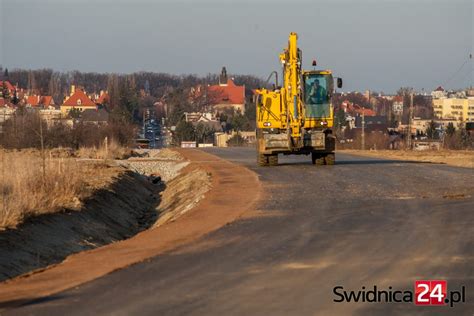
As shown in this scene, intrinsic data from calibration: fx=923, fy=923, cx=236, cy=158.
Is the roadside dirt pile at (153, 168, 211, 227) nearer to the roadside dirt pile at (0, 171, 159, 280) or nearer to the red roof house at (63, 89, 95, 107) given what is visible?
the roadside dirt pile at (0, 171, 159, 280)

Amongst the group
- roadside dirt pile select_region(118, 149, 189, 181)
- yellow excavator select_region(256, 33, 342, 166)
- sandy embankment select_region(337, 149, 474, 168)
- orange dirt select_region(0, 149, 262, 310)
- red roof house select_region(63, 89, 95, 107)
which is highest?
red roof house select_region(63, 89, 95, 107)

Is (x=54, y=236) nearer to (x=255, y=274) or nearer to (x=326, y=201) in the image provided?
(x=326, y=201)

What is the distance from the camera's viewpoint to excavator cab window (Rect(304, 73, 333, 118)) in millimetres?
34438

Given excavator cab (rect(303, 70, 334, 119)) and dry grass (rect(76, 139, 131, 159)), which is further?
dry grass (rect(76, 139, 131, 159))

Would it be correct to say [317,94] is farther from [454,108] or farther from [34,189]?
[454,108]

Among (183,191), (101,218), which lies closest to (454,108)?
(183,191)

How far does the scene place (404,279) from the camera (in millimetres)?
11008

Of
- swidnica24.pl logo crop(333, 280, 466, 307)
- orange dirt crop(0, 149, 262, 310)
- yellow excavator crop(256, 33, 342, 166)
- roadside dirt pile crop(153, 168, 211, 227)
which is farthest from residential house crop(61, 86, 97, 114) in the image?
swidnica24.pl logo crop(333, 280, 466, 307)

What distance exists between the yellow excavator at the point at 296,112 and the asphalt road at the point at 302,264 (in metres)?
13.4

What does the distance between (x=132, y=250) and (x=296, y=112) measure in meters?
20.6

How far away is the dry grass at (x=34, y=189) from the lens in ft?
65.7

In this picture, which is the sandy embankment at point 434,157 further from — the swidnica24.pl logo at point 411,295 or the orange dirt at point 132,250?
the swidnica24.pl logo at point 411,295

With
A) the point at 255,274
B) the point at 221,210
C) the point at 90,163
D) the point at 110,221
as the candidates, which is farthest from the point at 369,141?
the point at 255,274

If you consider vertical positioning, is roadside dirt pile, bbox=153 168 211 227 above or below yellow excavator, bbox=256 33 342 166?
below
